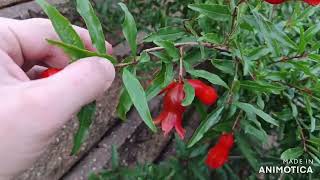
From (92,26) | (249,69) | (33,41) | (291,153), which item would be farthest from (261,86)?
(33,41)

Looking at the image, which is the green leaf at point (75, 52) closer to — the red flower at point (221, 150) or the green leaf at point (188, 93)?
the green leaf at point (188, 93)

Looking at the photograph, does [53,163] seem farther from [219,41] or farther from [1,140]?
[1,140]

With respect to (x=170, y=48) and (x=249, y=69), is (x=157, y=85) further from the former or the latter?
(x=249, y=69)

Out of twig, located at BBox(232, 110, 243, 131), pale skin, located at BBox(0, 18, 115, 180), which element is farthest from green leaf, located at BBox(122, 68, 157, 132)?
twig, located at BBox(232, 110, 243, 131)

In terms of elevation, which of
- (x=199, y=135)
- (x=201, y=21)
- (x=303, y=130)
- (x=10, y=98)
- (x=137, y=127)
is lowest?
(x=137, y=127)

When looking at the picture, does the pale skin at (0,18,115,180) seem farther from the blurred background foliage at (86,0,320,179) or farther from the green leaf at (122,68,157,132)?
the blurred background foliage at (86,0,320,179)

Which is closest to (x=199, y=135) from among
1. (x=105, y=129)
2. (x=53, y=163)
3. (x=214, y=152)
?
(x=214, y=152)
